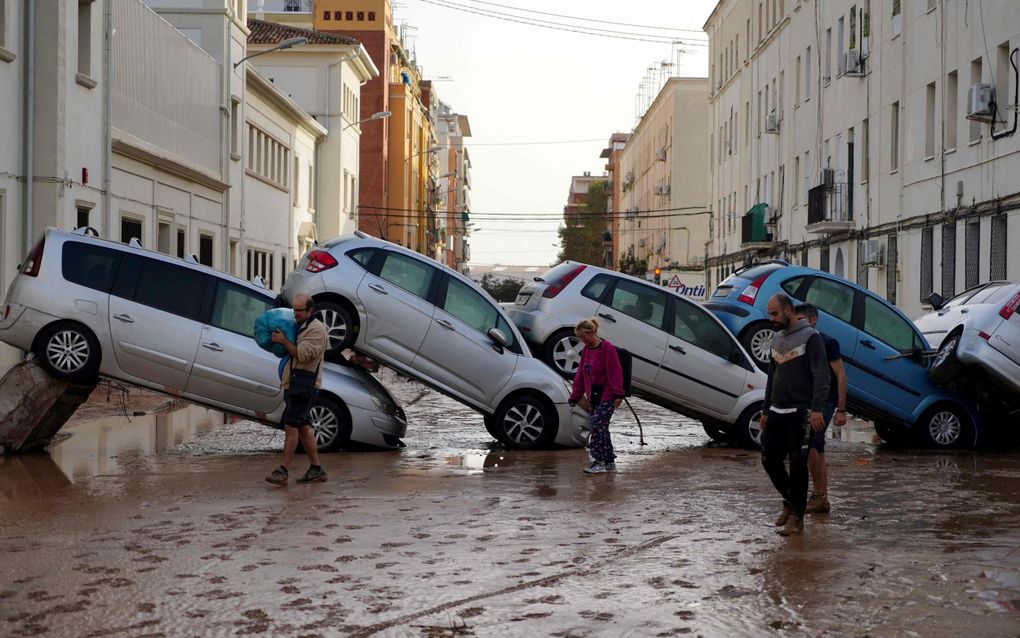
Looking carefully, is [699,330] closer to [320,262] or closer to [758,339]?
[758,339]

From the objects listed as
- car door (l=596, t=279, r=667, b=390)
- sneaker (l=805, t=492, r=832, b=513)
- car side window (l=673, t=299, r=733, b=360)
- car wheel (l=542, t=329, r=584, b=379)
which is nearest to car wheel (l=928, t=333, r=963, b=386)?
car side window (l=673, t=299, r=733, b=360)

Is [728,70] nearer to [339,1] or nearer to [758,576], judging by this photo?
[339,1]

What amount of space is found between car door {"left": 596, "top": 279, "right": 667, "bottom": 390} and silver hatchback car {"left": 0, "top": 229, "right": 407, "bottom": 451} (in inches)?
127

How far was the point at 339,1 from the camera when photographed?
81.4 meters

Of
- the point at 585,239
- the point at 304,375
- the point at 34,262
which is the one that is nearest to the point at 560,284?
the point at 304,375

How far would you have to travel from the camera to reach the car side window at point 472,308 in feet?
51.1

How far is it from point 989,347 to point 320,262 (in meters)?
7.66

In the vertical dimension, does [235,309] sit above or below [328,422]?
above

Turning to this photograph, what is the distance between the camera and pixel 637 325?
16578mm

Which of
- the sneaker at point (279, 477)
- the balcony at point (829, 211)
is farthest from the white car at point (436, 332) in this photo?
the balcony at point (829, 211)

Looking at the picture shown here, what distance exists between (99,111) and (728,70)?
4037 centimetres

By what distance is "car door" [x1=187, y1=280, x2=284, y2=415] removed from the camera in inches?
563

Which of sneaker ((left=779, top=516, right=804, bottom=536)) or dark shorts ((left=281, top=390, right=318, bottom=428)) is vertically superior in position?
dark shorts ((left=281, top=390, right=318, bottom=428))

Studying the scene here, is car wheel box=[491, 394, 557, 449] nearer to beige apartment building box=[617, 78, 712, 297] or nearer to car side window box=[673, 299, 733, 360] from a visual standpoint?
car side window box=[673, 299, 733, 360]
